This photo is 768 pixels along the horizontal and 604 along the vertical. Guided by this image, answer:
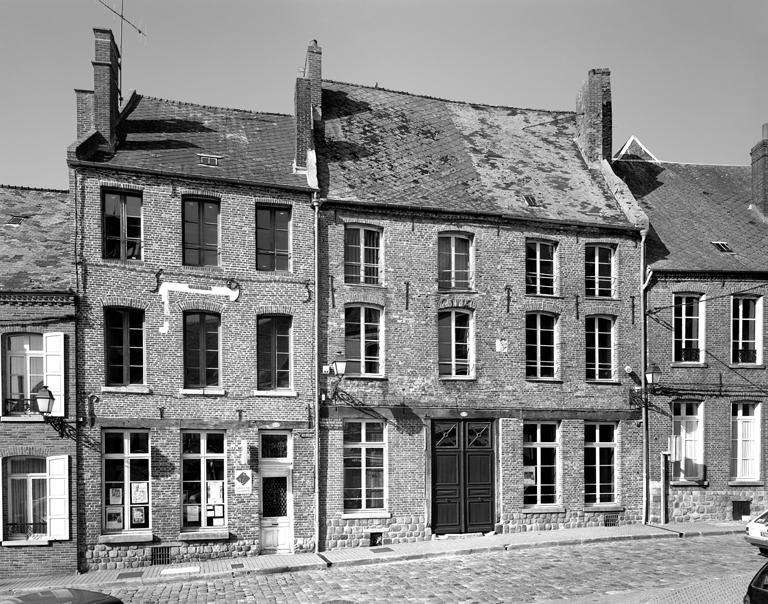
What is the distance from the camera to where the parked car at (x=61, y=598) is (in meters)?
10.3

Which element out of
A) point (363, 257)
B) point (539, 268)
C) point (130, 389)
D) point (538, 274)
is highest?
point (363, 257)

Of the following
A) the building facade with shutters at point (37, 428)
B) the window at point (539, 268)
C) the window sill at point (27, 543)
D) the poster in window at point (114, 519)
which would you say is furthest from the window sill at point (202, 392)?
the window at point (539, 268)

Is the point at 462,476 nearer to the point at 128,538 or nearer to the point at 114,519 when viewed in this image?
the point at 128,538

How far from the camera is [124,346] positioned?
60.3ft

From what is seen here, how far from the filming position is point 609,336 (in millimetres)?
22188

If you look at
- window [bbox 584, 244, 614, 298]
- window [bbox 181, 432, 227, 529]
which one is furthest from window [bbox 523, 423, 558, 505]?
window [bbox 181, 432, 227, 529]

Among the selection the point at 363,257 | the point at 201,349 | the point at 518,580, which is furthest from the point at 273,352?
the point at 518,580

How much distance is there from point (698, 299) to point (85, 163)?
1657 cm

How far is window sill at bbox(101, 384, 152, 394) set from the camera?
18.0m

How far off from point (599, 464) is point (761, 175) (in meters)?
11.3

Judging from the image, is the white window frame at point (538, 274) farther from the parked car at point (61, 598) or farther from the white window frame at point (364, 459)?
the parked car at point (61, 598)

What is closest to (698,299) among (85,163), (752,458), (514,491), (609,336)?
(609,336)

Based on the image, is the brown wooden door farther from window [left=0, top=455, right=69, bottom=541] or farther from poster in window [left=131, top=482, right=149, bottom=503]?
window [left=0, top=455, right=69, bottom=541]

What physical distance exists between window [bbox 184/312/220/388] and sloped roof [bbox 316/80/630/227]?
4445 millimetres
